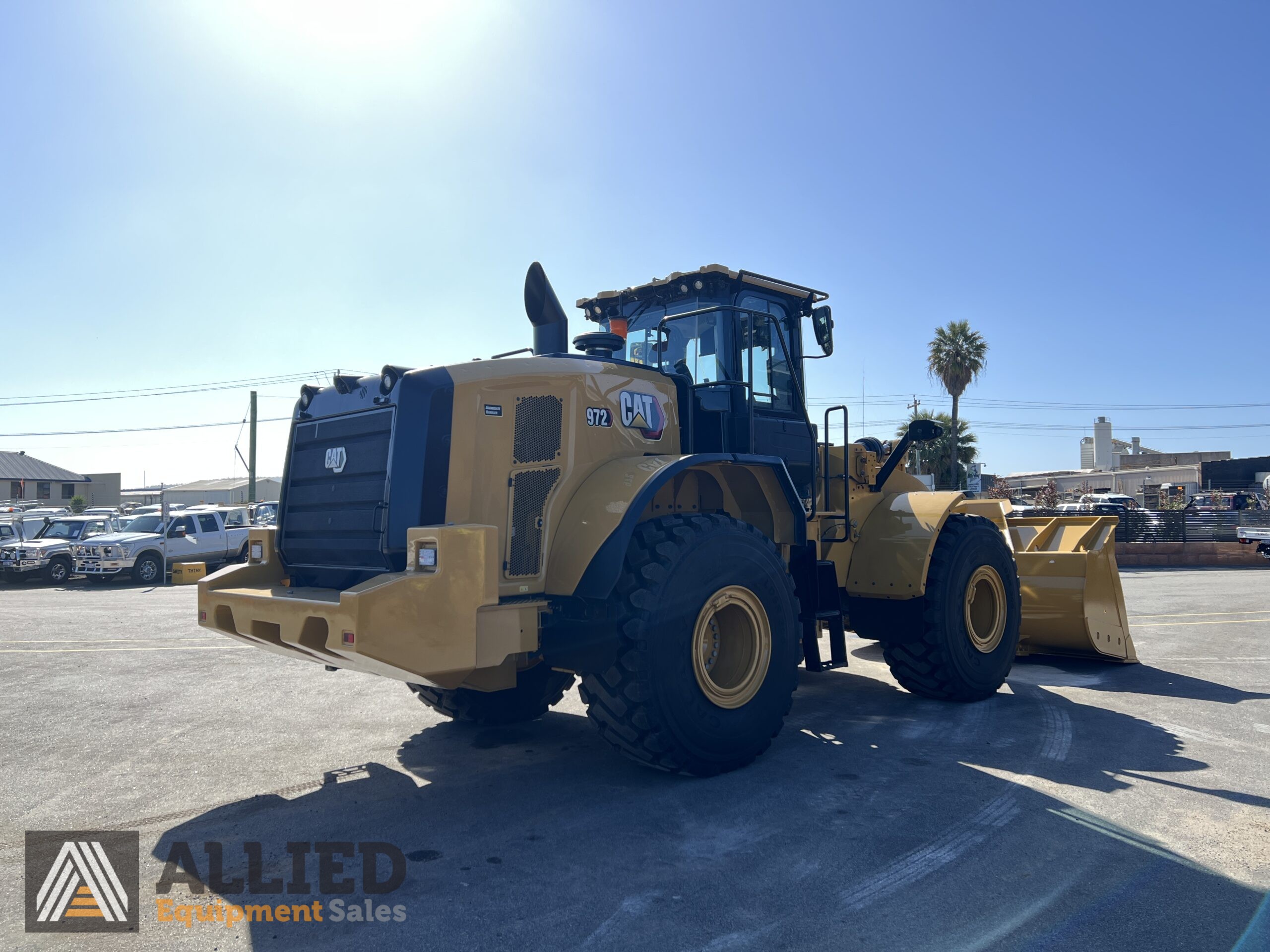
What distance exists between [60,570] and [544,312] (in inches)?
835

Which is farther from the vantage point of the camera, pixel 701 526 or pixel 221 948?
pixel 701 526

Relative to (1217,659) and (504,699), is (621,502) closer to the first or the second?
(504,699)

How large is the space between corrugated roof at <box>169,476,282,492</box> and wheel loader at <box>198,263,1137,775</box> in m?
75.3

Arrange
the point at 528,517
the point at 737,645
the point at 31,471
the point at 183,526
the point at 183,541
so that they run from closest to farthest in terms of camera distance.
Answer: the point at 528,517 < the point at 737,645 < the point at 183,541 < the point at 183,526 < the point at 31,471

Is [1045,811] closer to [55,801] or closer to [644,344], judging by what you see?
[644,344]

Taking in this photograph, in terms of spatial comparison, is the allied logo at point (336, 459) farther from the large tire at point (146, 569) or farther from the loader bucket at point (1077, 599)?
the large tire at point (146, 569)

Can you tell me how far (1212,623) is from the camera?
1188cm

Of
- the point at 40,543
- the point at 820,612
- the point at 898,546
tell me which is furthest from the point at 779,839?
the point at 40,543

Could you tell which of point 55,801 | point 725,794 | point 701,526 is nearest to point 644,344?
point 701,526

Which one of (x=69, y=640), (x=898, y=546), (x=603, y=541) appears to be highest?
(x=603, y=541)

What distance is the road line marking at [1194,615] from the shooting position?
1252 centimetres

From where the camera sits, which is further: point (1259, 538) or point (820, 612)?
point (1259, 538)

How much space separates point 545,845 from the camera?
4121 mm

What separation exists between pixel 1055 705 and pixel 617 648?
4.18 metres
